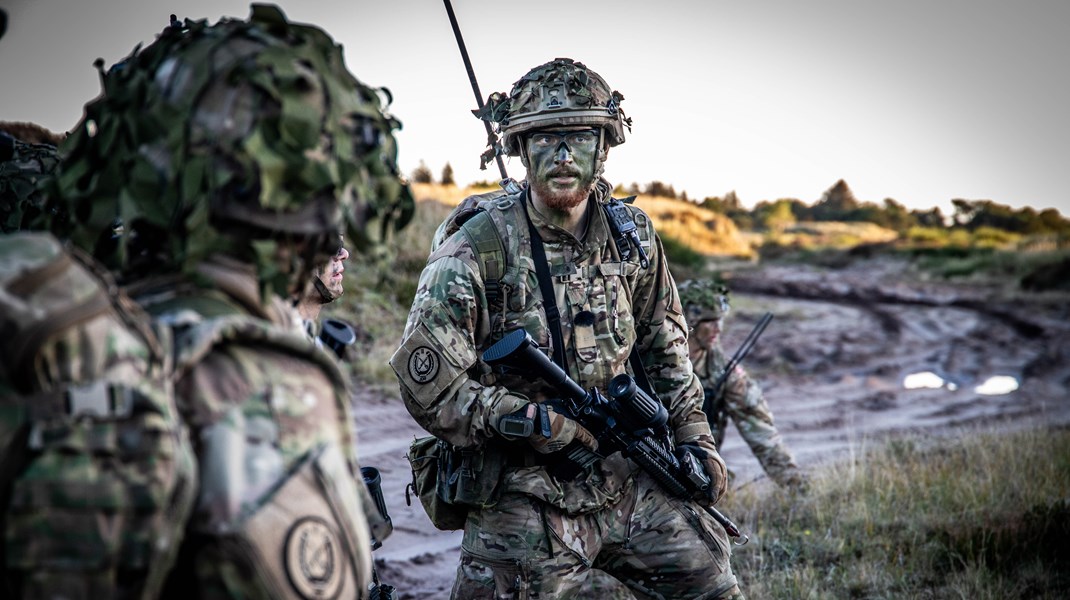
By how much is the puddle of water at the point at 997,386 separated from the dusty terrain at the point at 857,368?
→ 137 millimetres

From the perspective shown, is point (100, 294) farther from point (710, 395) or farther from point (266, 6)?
point (710, 395)

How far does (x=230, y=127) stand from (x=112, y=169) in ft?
1.07

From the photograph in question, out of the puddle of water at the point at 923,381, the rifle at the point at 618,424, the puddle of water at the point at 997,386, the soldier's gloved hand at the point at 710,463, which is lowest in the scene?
the puddle of water at the point at 997,386

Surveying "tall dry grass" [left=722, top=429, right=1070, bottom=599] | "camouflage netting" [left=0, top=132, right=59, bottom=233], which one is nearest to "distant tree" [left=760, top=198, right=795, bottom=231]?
"tall dry grass" [left=722, top=429, right=1070, bottom=599]

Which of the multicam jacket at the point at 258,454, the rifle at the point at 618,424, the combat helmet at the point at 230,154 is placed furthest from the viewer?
the rifle at the point at 618,424

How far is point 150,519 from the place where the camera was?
1900mm

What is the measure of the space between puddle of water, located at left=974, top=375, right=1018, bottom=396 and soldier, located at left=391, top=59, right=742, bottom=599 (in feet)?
43.0

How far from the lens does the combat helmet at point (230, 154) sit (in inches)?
87.7

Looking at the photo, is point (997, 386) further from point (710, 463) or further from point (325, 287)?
point (325, 287)

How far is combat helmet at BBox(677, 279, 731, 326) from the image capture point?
805 cm

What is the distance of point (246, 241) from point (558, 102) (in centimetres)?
243

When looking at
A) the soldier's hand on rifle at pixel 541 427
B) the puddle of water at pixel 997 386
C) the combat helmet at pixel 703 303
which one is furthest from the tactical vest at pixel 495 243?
the puddle of water at pixel 997 386

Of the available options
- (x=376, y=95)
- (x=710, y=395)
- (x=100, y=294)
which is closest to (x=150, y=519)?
(x=100, y=294)

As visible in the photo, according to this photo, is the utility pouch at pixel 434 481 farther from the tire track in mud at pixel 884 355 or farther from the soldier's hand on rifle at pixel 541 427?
the tire track in mud at pixel 884 355
